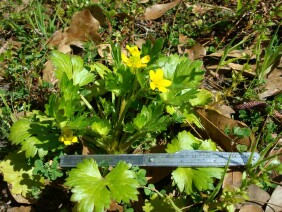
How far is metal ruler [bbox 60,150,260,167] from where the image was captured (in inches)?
92.8

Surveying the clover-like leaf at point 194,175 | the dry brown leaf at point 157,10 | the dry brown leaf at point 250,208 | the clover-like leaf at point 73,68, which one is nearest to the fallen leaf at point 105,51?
the clover-like leaf at point 73,68

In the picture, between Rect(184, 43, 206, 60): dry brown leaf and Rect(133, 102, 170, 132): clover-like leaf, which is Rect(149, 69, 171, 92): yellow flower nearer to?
Rect(133, 102, 170, 132): clover-like leaf

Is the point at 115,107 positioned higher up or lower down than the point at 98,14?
lower down

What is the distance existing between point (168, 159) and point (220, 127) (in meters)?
0.51

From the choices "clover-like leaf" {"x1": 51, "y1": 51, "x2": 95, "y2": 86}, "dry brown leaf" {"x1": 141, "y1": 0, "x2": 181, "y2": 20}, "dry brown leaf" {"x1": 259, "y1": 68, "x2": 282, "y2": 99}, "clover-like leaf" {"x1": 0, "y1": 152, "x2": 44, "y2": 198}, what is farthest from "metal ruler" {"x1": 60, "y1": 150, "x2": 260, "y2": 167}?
"dry brown leaf" {"x1": 141, "y1": 0, "x2": 181, "y2": 20}

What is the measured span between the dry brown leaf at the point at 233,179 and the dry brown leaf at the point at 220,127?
17cm

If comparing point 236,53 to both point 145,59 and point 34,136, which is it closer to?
point 145,59

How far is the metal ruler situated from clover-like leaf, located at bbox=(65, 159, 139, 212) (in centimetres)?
16

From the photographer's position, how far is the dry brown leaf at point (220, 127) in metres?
2.53

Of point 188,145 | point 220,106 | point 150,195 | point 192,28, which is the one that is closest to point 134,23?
point 192,28

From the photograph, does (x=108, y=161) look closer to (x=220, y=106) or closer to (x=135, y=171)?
(x=135, y=171)

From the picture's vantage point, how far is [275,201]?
238 centimetres

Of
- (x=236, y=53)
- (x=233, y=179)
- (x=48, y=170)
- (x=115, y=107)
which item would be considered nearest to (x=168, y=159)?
(x=233, y=179)

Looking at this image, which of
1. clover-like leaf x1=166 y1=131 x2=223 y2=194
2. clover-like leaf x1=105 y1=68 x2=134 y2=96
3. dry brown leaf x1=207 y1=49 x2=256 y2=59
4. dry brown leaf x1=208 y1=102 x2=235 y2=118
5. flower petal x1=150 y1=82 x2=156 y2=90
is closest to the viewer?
flower petal x1=150 y1=82 x2=156 y2=90
